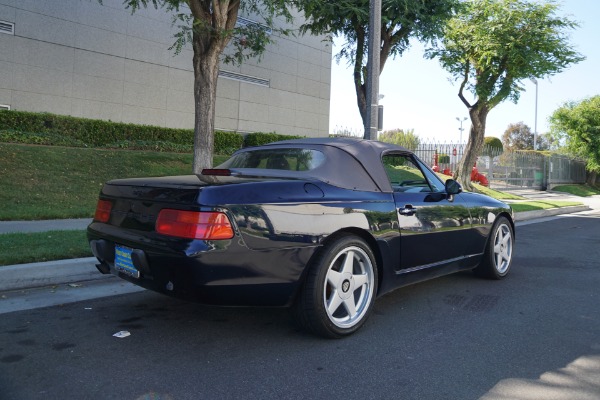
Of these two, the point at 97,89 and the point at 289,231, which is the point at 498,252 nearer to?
the point at 289,231

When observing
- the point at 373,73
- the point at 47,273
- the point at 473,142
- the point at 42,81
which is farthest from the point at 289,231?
the point at 473,142

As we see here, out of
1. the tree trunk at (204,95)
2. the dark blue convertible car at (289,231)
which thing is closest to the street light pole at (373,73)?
the tree trunk at (204,95)

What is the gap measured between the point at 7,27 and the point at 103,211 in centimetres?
1348

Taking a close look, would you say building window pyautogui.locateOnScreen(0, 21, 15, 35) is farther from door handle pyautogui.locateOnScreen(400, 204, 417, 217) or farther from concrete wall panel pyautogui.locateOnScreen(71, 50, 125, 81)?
door handle pyautogui.locateOnScreen(400, 204, 417, 217)

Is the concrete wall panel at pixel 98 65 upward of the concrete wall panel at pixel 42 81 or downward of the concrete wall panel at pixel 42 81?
upward

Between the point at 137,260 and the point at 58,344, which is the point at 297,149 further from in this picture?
the point at 58,344

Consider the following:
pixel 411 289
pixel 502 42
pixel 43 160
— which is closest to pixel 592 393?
pixel 411 289

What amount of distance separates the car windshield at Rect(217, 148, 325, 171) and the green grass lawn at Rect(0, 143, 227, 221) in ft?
15.3

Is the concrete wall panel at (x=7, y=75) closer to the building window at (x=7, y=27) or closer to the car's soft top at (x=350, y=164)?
the building window at (x=7, y=27)

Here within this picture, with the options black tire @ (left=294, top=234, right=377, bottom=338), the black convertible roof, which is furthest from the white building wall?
black tire @ (left=294, top=234, right=377, bottom=338)

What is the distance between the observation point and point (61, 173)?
11.3m

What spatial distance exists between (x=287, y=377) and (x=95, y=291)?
2615 mm

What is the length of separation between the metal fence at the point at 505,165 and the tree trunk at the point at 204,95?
15382 mm

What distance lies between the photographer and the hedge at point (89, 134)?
505 inches
